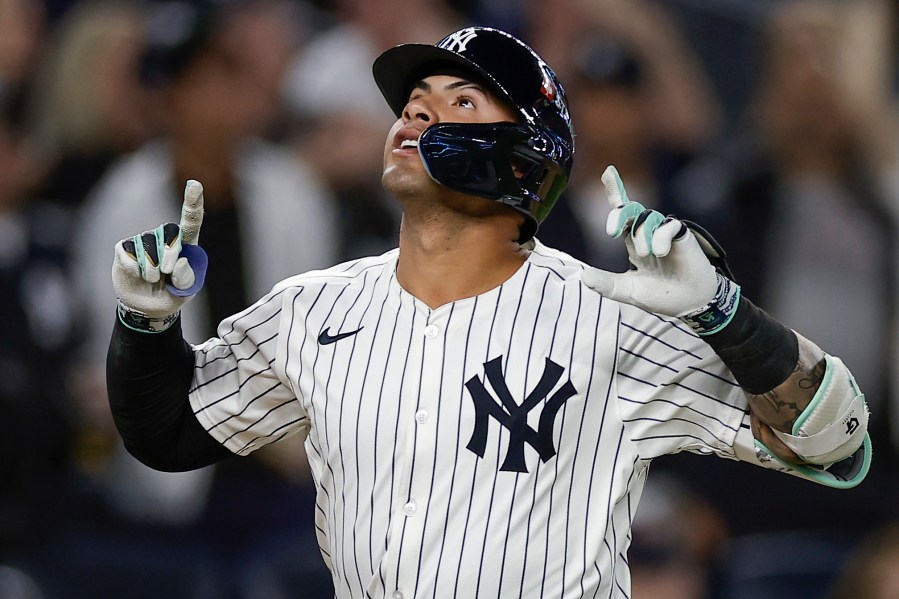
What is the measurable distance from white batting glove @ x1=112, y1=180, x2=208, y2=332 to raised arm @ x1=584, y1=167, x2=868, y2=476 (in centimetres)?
76

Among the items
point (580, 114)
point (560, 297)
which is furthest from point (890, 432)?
point (560, 297)

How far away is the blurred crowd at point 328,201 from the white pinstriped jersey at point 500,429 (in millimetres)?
2649

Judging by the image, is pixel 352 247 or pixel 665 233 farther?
pixel 352 247

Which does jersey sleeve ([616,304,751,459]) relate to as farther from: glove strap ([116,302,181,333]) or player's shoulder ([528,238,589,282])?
glove strap ([116,302,181,333])

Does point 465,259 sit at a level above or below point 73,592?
above

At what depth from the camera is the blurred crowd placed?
5.22m

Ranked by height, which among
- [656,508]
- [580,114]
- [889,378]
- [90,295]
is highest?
[580,114]

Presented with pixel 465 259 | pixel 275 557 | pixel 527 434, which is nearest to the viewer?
pixel 527 434

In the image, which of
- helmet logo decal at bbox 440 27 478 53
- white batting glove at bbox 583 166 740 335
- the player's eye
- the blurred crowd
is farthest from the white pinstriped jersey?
the blurred crowd

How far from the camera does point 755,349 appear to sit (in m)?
2.23

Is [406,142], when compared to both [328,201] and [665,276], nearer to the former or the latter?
[665,276]

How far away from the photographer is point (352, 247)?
5336 millimetres

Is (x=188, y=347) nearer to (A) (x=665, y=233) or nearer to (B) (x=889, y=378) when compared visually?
(A) (x=665, y=233)

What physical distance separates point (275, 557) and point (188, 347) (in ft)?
8.79
